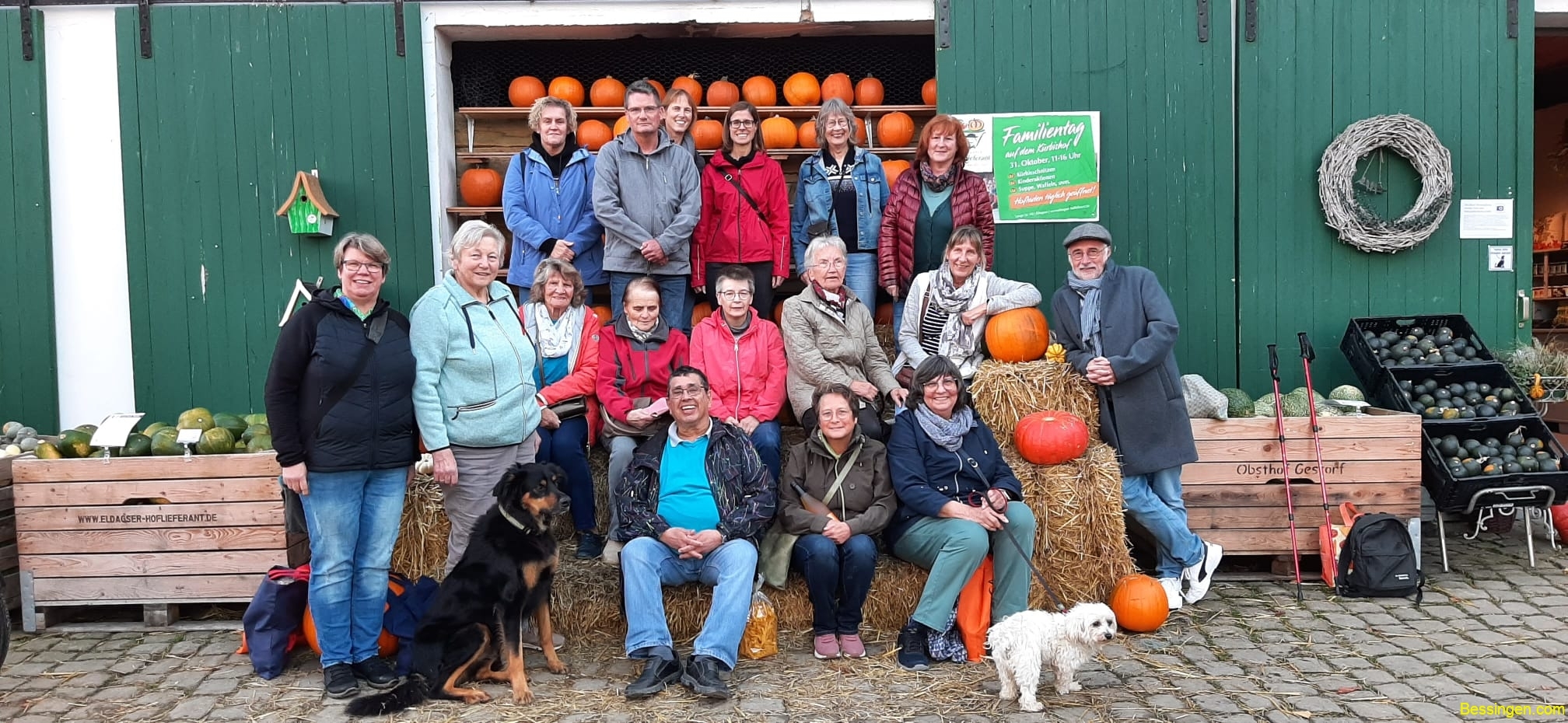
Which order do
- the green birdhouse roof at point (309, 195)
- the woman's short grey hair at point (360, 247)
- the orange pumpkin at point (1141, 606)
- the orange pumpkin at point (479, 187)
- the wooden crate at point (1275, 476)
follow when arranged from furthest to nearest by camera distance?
1. the orange pumpkin at point (479, 187)
2. the green birdhouse roof at point (309, 195)
3. the wooden crate at point (1275, 476)
4. the orange pumpkin at point (1141, 606)
5. the woman's short grey hair at point (360, 247)

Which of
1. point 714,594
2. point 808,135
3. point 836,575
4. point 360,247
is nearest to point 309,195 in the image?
point 360,247

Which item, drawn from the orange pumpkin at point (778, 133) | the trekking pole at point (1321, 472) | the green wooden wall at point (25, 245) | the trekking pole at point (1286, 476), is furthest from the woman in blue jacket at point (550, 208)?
the trekking pole at point (1321, 472)

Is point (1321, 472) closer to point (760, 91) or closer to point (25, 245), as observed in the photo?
point (760, 91)

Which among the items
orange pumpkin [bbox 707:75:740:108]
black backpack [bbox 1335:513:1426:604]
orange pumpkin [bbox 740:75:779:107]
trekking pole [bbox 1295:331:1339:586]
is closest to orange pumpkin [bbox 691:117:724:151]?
orange pumpkin [bbox 707:75:740:108]

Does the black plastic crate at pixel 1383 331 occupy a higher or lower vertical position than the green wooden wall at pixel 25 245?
lower

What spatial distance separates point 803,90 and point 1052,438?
129 inches

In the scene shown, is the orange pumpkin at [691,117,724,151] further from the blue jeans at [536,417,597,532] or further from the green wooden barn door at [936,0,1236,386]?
the blue jeans at [536,417,597,532]

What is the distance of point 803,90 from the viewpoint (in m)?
7.00

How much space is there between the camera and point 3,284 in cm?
629

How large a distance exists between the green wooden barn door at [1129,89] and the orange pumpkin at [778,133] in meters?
1.07

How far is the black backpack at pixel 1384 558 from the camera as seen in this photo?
194 inches

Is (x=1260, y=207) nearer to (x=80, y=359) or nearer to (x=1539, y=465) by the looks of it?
(x=1539, y=465)

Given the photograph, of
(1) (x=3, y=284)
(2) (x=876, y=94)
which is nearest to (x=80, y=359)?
(1) (x=3, y=284)

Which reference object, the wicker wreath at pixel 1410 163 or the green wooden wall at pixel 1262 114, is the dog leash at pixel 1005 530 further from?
the wicker wreath at pixel 1410 163
